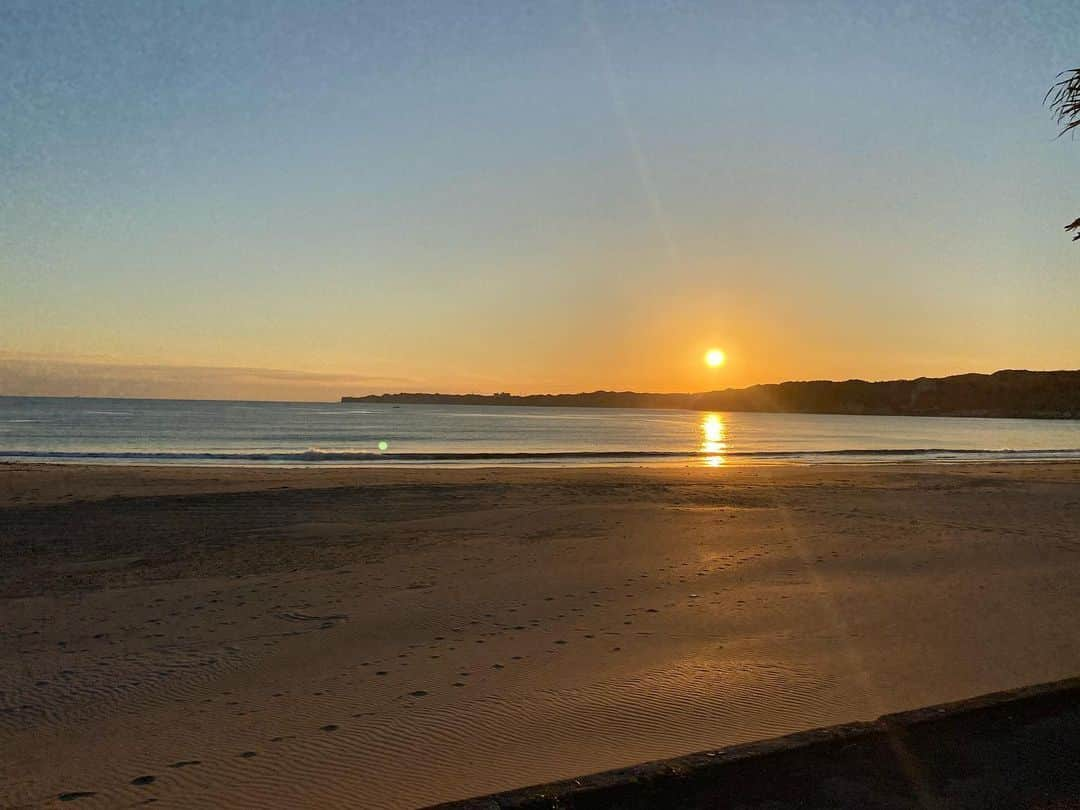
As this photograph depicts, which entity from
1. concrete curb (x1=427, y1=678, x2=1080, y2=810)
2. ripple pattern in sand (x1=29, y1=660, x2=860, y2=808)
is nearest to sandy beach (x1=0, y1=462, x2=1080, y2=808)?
ripple pattern in sand (x1=29, y1=660, x2=860, y2=808)

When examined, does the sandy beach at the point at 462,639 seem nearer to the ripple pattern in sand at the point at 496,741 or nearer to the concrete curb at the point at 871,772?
the ripple pattern in sand at the point at 496,741

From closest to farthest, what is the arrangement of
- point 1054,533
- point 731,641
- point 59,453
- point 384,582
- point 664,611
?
point 731,641 < point 664,611 < point 384,582 < point 1054,533 < point 59,453

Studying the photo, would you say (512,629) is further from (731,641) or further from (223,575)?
(223,575)

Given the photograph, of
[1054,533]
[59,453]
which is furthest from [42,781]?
[59,453]

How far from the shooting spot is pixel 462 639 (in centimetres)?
718

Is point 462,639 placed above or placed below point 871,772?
below

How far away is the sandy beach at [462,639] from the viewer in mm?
4680

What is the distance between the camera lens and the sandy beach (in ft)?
15.4

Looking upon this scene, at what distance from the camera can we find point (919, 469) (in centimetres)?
3189

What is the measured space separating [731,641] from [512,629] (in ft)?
6.40

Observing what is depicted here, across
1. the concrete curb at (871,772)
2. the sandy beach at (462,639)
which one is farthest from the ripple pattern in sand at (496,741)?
the concrete curb at (871,772)

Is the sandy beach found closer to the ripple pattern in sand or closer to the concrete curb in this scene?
the ripple pattern in sand

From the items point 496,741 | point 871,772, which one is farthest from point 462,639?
point 871,772

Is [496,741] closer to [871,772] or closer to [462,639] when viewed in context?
[871,772]
